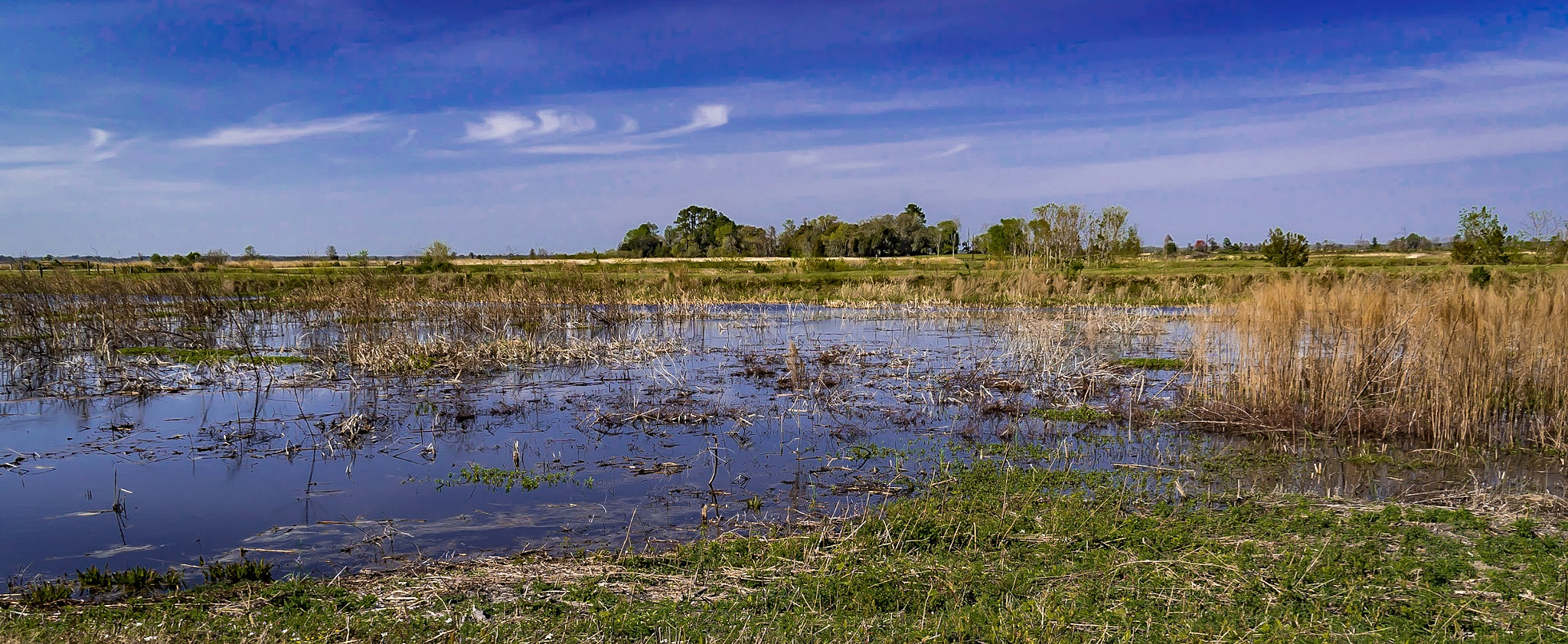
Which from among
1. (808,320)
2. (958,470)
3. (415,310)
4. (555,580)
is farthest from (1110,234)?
(555,580)

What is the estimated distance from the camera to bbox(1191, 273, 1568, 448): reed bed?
34.4 feet

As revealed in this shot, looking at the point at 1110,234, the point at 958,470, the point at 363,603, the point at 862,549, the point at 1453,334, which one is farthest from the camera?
the point at 1110,234

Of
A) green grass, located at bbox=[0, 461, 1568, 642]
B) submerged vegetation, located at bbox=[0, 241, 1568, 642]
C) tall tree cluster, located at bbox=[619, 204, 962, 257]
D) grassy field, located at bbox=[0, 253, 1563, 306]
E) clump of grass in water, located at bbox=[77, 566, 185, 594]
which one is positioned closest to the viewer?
green grass, located at bbox=[0, 461, 1568, 642]

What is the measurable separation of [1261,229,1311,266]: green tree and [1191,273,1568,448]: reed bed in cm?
4465

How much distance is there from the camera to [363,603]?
5.71 meters

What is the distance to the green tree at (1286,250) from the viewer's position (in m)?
52.6

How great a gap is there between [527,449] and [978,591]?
702 cm

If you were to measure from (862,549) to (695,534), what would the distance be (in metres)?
1.62

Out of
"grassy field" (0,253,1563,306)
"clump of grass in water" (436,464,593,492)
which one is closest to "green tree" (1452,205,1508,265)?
"grassy field" (0,253,1563,306)

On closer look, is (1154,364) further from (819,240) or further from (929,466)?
(819,240)

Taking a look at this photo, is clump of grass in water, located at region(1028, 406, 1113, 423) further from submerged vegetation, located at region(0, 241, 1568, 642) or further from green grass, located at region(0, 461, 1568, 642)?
green grass, located at region(0, 461, 1568, 642)

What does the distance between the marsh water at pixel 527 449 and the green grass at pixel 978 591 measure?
3.46 ft

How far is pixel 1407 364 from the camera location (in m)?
11.0

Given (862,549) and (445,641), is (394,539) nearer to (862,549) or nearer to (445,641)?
(445,641)
